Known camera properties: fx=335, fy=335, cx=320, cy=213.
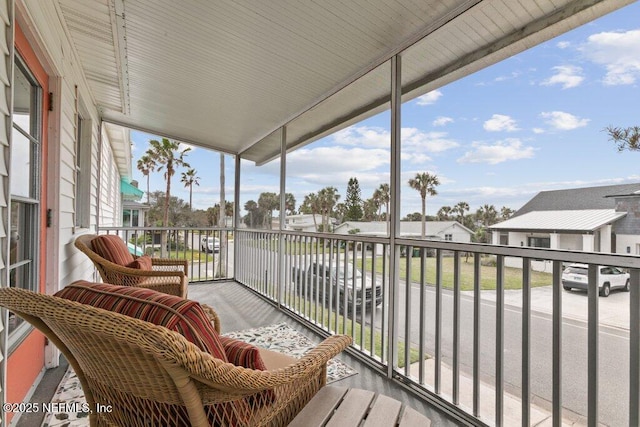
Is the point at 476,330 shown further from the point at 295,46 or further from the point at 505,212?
the point at 295,46

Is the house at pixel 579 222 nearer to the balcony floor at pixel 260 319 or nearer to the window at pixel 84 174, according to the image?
the balcony floor at pixel 260 319

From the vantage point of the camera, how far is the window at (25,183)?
6.29 ft

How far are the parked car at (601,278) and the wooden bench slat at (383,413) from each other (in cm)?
107

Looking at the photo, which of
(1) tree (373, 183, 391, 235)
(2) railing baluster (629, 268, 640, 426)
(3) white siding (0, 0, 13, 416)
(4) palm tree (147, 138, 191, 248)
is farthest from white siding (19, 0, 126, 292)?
(4) palm tree (147, 138, 191, 248)

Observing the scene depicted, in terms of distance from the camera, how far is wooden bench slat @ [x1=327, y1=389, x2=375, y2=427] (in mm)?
1095

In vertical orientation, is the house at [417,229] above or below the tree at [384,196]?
below

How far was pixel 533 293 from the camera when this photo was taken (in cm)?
176

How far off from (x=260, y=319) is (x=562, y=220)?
3.19 m

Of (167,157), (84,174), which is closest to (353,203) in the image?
(84,174)

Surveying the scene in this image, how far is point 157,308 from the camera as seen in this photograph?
2.95 ft

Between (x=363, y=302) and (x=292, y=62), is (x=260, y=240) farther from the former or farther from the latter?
(x=292, y=62)

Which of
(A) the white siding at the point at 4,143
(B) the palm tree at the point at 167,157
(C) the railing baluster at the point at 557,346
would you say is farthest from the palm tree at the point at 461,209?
(B) the palm tree at the point at 167,157

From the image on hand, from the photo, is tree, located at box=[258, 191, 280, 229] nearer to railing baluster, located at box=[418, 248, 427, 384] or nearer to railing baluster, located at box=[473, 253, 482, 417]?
railing baluster, located at box=[418, 248, 427, 384]

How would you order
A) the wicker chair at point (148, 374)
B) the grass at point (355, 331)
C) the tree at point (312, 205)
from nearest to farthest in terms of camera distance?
the wicker chair at point (148, 374)
the grass at point (355, 331)
the tree at point (312, 205)
